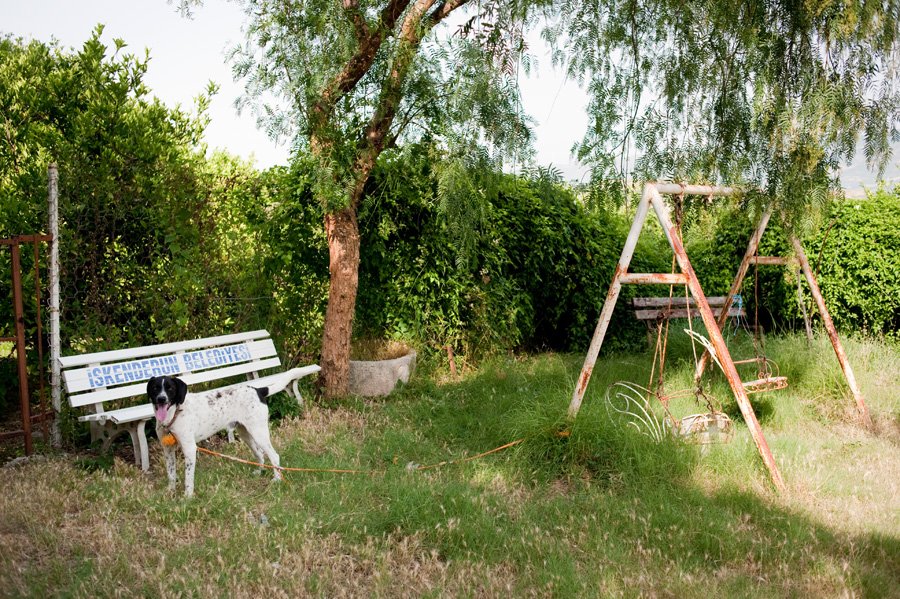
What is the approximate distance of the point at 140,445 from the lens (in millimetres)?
5344

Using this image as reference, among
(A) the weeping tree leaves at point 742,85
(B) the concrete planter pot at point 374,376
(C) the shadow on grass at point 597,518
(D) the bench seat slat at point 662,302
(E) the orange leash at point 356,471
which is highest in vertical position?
(A) the weeping tree leaves at point 742,85

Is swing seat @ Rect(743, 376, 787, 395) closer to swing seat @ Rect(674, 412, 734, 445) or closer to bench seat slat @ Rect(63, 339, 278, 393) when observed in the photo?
swing seat @ Rect(674, 412, 734, 445)

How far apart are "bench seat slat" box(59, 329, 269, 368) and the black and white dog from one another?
3.95 feet

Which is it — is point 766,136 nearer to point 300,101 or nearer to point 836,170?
point 836,170

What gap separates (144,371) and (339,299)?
6.55 feet

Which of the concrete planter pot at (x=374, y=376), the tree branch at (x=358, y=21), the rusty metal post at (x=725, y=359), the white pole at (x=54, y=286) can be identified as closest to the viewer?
the rusty metal post at (x=725, y=359)

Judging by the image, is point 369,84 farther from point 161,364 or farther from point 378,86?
point 161,364

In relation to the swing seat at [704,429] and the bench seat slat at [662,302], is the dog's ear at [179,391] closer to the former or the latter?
the swing seat at [704,429]

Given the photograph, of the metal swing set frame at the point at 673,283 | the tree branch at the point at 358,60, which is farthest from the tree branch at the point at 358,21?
the metal swing set frame at the point at 673,283

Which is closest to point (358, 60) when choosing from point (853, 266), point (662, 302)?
point (662, 302)

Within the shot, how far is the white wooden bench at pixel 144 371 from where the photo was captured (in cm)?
543

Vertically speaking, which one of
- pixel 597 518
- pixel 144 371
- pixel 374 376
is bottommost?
pixel 597 518

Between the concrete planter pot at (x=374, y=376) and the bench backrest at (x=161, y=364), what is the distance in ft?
2.82

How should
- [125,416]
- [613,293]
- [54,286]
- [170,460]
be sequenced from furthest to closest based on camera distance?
[54,286], [613,293], [125,416], [170,460]
